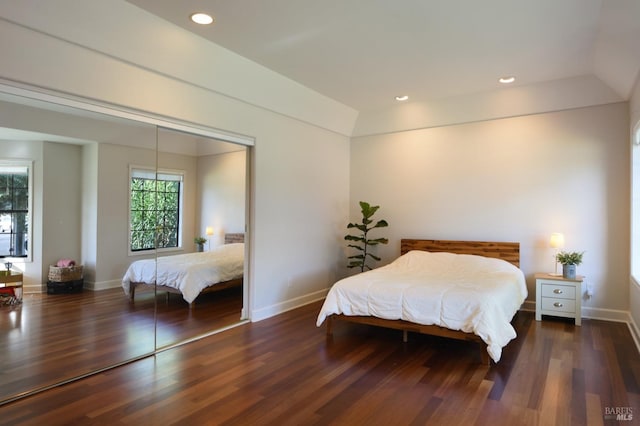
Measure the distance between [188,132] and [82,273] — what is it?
163cm

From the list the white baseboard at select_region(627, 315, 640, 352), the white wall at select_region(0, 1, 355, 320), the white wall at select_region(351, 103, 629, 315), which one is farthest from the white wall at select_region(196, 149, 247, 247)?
the white baseboard at select_region(627, 315, 640, 352)

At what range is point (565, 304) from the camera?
183 inches

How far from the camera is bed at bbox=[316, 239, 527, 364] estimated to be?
347 cm

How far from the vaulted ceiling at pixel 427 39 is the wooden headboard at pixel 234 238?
1955 millimetres

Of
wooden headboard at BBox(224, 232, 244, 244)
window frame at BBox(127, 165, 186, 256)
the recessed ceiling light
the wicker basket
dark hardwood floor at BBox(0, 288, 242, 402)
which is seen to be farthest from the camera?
wooden headboard at BBox(224, 232, 244, 244)

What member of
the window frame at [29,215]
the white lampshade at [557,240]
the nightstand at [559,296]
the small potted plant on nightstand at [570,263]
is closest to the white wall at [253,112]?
the window frame at [29,215]

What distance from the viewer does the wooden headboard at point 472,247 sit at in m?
5.22

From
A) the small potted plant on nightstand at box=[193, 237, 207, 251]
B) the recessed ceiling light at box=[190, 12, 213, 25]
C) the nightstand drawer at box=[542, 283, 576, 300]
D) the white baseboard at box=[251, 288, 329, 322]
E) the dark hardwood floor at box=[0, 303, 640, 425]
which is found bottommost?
the dark hardwood floor at box=[0, 303, 640, 425]

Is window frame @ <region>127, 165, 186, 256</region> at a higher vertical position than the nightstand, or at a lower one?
higher

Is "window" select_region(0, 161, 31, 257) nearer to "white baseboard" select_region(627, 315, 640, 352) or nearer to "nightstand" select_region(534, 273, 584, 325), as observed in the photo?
"nightstand" select_region(534, 273, 584, 325)

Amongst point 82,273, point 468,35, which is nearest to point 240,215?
point 82,273

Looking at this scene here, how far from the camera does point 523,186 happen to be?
5281 millimetres

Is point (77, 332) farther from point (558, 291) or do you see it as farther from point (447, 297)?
point (558, 291)

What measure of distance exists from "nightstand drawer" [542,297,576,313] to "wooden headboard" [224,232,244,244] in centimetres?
368
